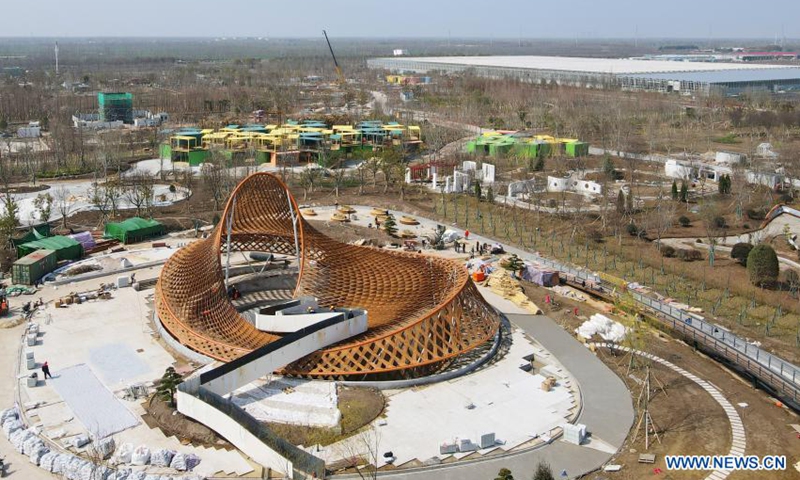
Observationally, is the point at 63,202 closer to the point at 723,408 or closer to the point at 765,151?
the point at 723,408

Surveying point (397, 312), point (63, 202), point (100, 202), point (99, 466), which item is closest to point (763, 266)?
point (397, 312)

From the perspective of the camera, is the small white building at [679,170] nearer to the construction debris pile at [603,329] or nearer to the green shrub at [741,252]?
the green shrub at [741,252]

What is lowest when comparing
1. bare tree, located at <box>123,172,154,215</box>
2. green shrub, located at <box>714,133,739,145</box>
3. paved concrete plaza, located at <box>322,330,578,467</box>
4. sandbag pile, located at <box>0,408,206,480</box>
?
sandbag pile, located at <box>0,408,206,480</box>

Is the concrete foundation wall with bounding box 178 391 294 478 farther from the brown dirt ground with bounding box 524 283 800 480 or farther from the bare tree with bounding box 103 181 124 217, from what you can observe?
the bare tree with bounding box 103 181 124 217

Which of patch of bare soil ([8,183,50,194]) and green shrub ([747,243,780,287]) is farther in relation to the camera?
patch of bare soil ([8,183,50,194])

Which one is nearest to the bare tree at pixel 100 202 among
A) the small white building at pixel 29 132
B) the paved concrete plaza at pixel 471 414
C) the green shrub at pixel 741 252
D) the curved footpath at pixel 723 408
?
the paved concrete plaza at pixel 471 414

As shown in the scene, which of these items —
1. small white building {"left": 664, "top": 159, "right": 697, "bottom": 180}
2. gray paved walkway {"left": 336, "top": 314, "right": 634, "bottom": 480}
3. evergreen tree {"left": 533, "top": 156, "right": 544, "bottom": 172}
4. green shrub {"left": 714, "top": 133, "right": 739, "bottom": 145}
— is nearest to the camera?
gray paved walkway {"left": 336, "top": 314, "right": 634, "bottom": 480}

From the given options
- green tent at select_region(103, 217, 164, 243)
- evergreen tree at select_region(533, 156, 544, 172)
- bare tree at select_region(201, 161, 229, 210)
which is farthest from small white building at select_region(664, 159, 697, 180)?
green tent at select_region(103, 217, 164, 243)
